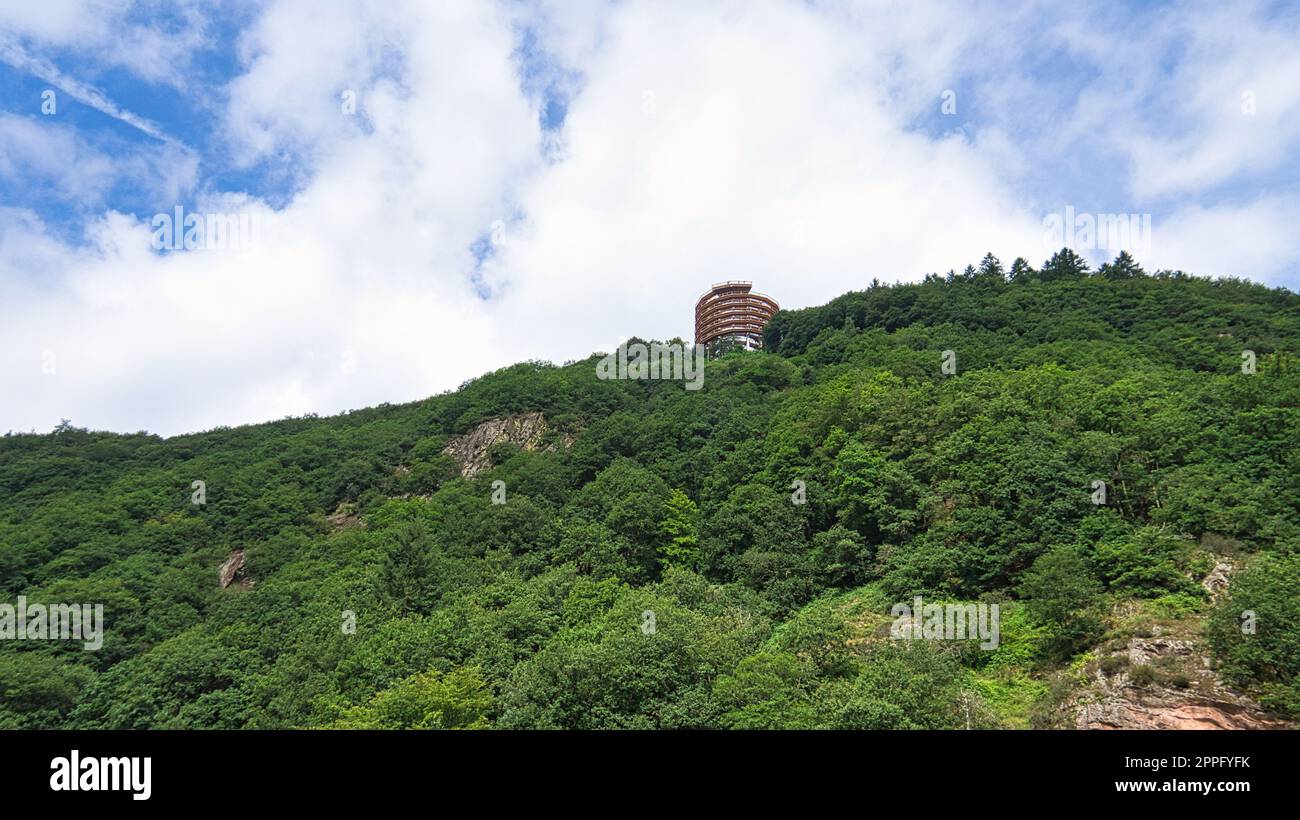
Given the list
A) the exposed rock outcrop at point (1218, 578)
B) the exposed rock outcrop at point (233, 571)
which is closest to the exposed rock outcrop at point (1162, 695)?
the exposed rock outcrop at point (1218, 578)

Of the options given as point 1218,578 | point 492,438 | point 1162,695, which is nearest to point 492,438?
point 492,438

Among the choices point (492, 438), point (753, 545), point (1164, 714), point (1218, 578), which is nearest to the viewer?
point (1164, 714)

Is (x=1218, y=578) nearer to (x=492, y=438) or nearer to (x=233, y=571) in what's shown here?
(x=492, y=438)

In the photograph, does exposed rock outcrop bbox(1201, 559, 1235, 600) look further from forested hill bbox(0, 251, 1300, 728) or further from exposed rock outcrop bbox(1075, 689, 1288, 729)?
exposed rock outcrop bbox(1075, 689, 1288, 729)

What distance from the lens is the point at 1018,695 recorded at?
20.5 metres

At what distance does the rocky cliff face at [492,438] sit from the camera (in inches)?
2463

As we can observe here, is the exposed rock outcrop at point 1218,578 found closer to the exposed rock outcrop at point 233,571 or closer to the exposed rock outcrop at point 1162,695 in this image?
the exposed rock outcrop at point 1162,695

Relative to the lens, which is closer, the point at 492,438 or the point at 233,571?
the point at 233,571

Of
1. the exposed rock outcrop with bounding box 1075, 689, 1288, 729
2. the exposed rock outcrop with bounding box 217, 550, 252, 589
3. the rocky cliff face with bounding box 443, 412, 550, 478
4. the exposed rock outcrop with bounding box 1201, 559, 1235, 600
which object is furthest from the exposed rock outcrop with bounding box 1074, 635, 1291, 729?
the rocky cliff face with bounding box 443, 412, 550, 478

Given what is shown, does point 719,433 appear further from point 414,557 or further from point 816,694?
point 816,694

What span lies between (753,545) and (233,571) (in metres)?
36.7

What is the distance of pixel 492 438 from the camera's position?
211ft

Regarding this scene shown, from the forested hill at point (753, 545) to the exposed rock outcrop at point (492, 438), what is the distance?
0.42 m

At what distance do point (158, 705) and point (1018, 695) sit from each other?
113 ft
